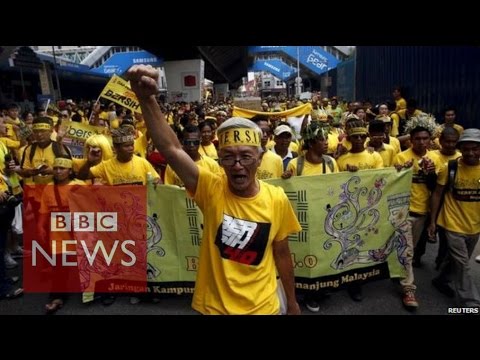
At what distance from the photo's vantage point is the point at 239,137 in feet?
7.54

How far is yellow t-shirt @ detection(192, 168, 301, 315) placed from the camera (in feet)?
7.66

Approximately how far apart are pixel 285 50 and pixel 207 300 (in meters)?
40.8

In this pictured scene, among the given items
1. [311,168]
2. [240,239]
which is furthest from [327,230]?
[240,239]

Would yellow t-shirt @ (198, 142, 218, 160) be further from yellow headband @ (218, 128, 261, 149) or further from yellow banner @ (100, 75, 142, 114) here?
yellow headband @ (218, 128, 261, 149)

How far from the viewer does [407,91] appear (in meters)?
13.3

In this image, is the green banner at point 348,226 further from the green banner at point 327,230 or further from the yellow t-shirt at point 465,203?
the yellow t-shirt at point 465,203

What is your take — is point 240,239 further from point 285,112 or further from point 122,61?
point 122,61

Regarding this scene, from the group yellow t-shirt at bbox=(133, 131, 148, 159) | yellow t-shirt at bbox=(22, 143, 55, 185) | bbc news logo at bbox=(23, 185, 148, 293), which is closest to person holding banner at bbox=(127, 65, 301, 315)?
bbc news logo at bbox=(23, 185, 148, 293)

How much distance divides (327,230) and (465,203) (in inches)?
57.4

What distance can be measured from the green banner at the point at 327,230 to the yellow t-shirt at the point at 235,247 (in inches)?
78.2

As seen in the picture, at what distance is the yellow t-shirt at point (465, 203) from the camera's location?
4243 mm

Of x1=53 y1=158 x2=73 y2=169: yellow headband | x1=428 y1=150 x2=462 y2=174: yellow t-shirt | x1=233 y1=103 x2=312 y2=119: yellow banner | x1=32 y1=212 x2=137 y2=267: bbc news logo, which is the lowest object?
x1=32 y1=212 x2=137 y2=267: bbc news logo

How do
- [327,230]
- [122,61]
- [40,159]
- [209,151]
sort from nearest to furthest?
[327,230] < [40,159] < [209,151] < [122,61]

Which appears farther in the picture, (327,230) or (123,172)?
(123,172)
